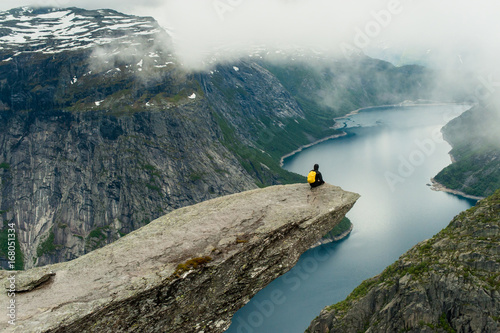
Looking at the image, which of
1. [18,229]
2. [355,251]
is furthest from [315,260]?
[18,229]

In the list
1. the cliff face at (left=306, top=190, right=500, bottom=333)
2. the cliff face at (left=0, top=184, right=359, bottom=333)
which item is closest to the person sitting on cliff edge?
the cliff face at (left=0, top=184, right=359, bottom=333)

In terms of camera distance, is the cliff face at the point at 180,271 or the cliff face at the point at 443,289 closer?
the cliff face at the point at 180,271

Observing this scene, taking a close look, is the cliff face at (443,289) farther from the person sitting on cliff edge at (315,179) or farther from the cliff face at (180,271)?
the cliff face at (180,271)

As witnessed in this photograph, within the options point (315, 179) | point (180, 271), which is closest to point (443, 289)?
point (315, 179)

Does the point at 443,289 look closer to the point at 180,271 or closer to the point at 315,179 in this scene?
the point at 315,179

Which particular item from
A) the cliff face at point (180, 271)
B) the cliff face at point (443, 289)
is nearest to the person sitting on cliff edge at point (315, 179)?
the cliff face at point (180, 271)

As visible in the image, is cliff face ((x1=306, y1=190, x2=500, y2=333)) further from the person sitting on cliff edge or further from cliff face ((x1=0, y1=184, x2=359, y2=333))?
cliff face ((x1=0, y1=184, x2=359, y2=333))
